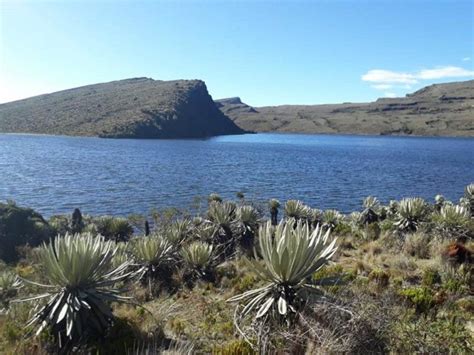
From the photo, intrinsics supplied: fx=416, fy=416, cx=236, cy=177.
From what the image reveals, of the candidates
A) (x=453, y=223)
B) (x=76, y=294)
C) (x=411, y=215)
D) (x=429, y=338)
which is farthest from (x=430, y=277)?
(x=76, y=294)

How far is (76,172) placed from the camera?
3856 cm

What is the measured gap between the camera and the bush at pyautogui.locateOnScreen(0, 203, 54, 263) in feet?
42.6

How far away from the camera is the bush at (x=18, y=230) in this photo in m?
13.0

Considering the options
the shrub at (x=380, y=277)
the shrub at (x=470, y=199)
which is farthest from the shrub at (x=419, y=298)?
the shrub at (x=470, y=199)

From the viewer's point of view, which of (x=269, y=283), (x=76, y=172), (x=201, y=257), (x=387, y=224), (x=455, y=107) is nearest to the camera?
(x=269, y=283)

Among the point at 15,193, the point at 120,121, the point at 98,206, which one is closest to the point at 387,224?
the point at 98,206

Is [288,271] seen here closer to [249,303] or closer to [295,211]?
[249,303]

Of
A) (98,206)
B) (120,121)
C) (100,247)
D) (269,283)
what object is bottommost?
(98,206)

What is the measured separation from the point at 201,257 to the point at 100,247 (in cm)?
337

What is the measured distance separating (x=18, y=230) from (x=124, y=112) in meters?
96.9

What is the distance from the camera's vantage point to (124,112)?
106 m

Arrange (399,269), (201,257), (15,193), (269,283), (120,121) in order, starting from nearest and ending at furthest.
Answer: (269,283)
(399,269)
(201,257)
(15,193)
(120,121)

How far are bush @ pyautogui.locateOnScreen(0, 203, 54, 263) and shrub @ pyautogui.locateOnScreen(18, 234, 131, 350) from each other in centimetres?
904

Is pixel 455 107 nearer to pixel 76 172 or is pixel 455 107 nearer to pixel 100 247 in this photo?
pixel 76 172
